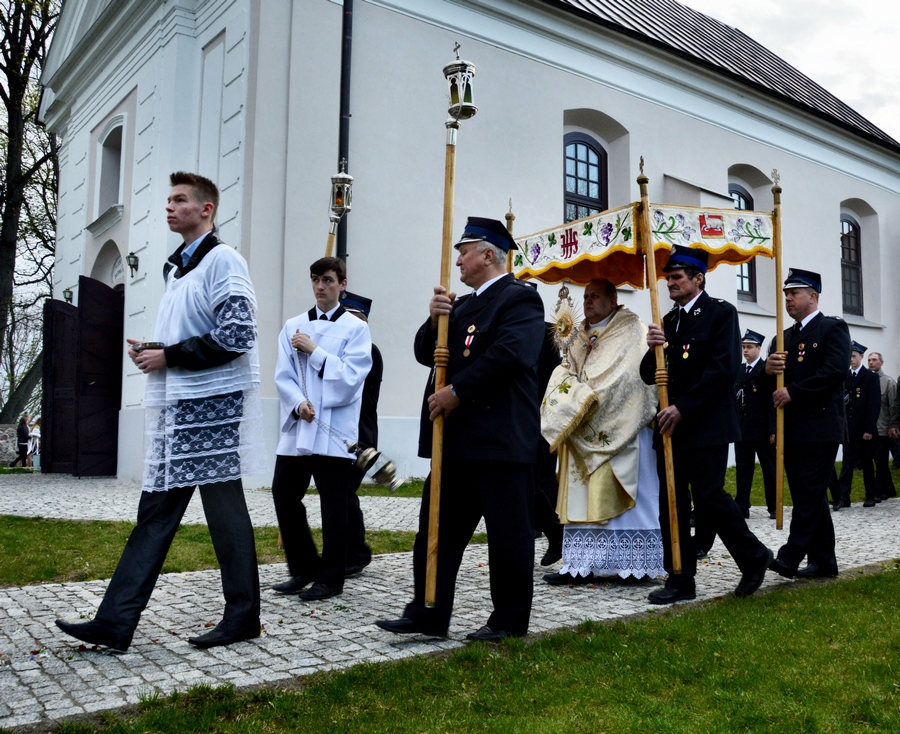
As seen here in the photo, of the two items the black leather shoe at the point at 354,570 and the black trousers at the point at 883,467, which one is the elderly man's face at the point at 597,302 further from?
the black trousers at the point at 883,467

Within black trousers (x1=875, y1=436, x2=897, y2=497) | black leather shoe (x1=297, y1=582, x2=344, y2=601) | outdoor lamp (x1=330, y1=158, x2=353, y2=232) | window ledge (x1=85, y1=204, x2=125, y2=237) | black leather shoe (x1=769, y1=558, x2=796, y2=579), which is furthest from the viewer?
window ledge (x1=85, y1=204, x2=125, y2=237)

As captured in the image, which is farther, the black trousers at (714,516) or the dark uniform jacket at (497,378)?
the black trousers at (714,516)

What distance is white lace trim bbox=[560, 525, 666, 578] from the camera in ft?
20.1

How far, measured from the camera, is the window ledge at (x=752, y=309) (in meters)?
18.6

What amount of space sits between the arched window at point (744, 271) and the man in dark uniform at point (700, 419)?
574 inches

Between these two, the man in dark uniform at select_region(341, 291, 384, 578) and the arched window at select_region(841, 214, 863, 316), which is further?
the arched window at select_region(841, 214, 863, 316)

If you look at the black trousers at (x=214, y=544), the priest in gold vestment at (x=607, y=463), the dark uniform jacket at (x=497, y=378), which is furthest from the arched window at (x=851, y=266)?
the black trousers at (x=214, y=544)

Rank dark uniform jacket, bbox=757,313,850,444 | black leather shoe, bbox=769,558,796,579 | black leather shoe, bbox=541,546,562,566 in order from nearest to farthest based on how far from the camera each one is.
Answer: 1. black leather shoe, bbox=769,558,796,579
2. dark uniform jacket, bbox=757,313,850,444
3. black leather shoe, bbox=541,546,562,566

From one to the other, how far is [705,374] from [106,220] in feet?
45.5

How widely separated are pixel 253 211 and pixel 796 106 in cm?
1276

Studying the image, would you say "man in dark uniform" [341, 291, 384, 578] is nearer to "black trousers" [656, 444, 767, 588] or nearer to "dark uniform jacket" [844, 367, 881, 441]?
"black trousers" [656, 444, 767, 588]

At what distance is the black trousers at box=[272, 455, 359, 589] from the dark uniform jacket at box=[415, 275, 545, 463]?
107 centimetres

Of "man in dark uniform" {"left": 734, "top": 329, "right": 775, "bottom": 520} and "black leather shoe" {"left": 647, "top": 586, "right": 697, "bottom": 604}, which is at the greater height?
"man in dark uniform" {"left": 734, "top": 329, "right": 775, "bottom": 520}

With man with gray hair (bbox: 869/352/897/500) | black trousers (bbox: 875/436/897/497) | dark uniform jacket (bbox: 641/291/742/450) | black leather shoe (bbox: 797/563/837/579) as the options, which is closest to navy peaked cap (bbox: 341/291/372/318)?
dark uniform jacket (bbox: 641/291/742/450)
